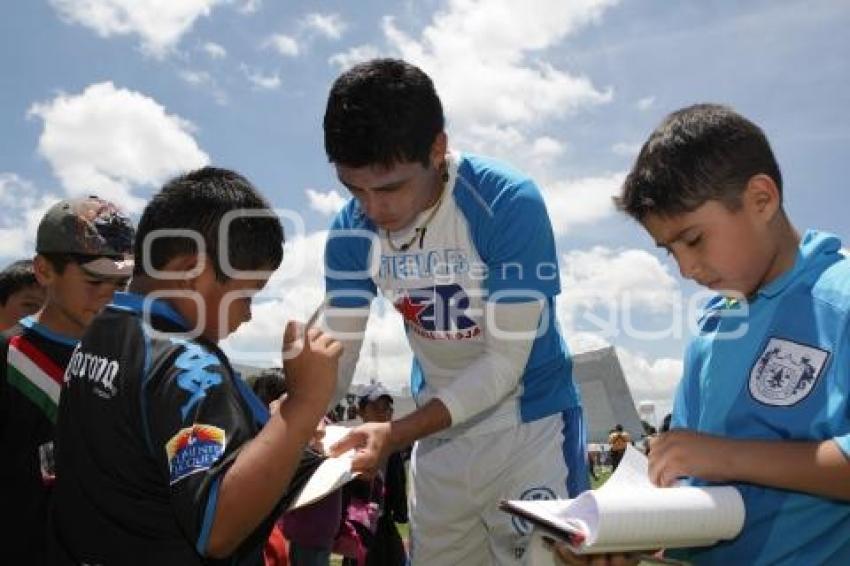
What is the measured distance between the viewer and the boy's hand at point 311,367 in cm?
222

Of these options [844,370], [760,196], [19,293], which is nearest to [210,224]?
[760,196]

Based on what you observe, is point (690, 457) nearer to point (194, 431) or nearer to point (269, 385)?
point (194, 431)

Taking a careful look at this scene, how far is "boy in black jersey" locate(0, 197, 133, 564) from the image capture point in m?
3.26

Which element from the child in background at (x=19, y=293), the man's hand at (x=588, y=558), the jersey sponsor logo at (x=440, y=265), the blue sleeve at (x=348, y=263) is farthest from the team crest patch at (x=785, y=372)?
the child in background at (x=19, y=293)

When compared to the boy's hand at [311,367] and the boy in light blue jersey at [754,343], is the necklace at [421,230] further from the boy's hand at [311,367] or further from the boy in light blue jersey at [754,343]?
the boy's hand at [311,367]

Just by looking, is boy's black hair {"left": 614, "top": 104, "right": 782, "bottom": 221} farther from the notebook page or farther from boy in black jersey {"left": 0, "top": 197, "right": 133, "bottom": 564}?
boy in black jersey {"left": 0, "top": 197, "right": 133, "bottom": 564}

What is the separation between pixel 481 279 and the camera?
3.51m

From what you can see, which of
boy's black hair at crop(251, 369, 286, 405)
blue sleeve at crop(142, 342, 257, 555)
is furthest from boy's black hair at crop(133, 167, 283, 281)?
boy's black hair at crop(251, 369, 286, 405)

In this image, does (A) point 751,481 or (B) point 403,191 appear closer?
(A) point 751,481

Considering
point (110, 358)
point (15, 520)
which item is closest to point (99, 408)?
point (110, 358)

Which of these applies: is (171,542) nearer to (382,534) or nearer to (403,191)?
(403,191)

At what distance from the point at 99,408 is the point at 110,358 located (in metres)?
0.13

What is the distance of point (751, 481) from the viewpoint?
7.06 feet

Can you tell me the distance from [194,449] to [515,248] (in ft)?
5.95
